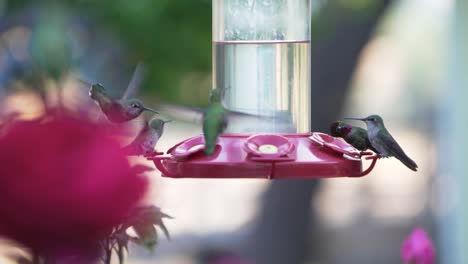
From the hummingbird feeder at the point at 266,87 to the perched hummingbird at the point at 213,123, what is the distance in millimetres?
41

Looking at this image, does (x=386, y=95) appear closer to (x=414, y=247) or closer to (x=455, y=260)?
(x=455, y=260)

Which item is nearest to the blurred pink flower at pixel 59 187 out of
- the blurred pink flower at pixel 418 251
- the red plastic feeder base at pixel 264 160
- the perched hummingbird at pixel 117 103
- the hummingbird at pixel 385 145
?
the blurred pink flower at pixel 418 251

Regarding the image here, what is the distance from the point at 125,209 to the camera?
2.68 ft

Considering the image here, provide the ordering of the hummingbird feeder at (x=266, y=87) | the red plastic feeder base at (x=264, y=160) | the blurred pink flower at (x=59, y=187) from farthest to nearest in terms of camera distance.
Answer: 1. the hummingbird feeder at (x=266, y=87)
2. the red plastic feeder base at (x=264, y=160)
3. the blurred pink flower at (x=59, y=187)

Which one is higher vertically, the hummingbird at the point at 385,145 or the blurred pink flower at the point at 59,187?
the blurred pink flower at the point at 59,187

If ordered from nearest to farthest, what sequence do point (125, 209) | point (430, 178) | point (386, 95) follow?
point (125, 209) < point (430, 178) < point (386, 95)

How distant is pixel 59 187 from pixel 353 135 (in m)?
2.15

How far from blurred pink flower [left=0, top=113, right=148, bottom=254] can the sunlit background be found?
189 centimetres

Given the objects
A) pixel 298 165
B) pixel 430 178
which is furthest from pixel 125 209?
pixel 430 178

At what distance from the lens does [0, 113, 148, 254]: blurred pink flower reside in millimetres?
779

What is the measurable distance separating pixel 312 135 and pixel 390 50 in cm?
567

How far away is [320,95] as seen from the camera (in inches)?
249

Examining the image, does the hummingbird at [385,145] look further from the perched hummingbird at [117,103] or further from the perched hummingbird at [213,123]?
the perched hummingbird at [117,103]

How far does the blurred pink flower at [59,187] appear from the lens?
779 millimetres
